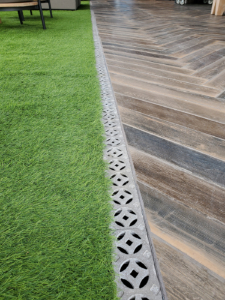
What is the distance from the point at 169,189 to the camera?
0.81 m

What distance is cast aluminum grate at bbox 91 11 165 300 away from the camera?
55 centimetres

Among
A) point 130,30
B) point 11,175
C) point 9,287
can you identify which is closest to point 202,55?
point 130,30

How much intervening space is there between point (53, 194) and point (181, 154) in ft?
1.94

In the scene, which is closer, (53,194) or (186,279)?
(186,279)

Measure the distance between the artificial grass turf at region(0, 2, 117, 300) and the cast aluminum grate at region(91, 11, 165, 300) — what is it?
0.03 m

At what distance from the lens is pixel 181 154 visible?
0.98 m

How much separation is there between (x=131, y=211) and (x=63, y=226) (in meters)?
0.23

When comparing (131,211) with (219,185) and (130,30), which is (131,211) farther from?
(130,30)

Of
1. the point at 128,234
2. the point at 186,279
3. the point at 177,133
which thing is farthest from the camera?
the point at 177,133

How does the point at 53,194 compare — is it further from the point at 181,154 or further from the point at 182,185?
the point at 181,154

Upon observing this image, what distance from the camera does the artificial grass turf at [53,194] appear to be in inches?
21.7

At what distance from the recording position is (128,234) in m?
0.67

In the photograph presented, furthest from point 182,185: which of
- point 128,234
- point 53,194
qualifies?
point 53,194

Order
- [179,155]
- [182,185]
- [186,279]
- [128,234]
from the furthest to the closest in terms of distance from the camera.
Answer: [179,155]
[182,185]
[128,234]
[186,279]
